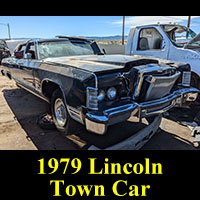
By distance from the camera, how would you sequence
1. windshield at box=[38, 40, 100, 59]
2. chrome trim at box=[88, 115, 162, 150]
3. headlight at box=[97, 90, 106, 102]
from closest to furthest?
headlight at box=[97, 90, 106, 102] < chrome trim at box=[88, 115, 162, 150] < windshield at box=[38, 40, 100, 59]

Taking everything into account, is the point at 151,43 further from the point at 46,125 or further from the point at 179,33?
the point at 46,125

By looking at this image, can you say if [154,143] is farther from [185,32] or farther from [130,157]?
[185,32]

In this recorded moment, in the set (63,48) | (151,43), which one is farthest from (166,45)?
(63,48)

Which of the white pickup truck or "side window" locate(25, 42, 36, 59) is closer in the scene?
"side window" locate(25, 42, 36, 59)

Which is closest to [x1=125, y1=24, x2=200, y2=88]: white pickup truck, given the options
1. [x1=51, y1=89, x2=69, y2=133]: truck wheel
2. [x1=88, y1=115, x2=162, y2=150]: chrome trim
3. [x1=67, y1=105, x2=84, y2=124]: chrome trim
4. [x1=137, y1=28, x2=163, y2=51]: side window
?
[x1=137, y1=28, x2=163, y2=51]: side window

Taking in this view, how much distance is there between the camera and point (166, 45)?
5.00m

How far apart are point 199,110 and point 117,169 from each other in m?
3.36

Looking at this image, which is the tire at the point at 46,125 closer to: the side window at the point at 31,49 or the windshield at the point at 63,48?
the windshield at the point at 63,48

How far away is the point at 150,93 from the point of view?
252 cm

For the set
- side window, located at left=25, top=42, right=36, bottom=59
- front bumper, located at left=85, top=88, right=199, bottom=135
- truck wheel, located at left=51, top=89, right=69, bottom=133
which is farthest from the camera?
side window, located at left=25, top=42, right=36, bottom=59

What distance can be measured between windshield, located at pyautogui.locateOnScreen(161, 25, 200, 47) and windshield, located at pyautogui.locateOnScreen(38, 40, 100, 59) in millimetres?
2353

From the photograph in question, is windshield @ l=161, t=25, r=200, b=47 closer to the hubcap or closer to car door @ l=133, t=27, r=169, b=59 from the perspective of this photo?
car door @ l=133, t=27, r=169, b=59

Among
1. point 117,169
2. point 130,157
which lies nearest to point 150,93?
point 130,157

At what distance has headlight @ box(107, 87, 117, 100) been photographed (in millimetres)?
2279
